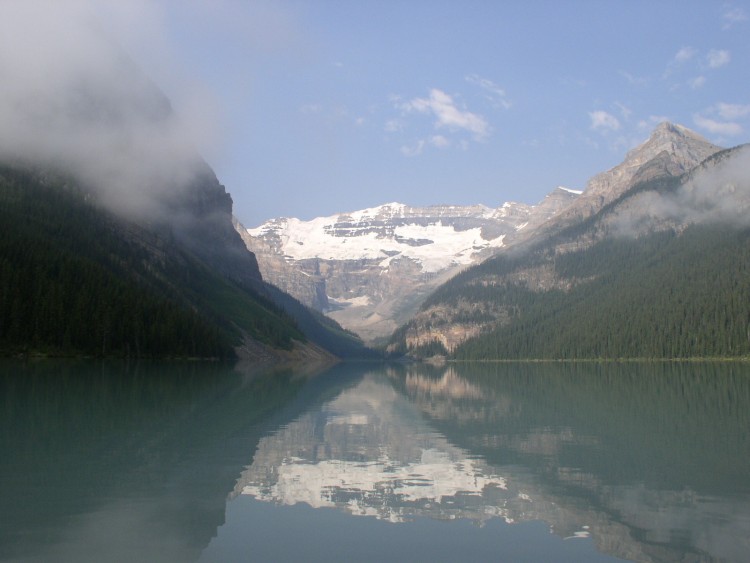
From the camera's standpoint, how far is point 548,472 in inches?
971

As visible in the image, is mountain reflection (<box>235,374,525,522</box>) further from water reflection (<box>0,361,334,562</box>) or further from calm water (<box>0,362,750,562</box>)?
water reflection (<box>0,361,334,562</box>)

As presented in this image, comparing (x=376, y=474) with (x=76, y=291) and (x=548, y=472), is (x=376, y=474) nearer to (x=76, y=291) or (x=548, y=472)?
(x=548, y=472)

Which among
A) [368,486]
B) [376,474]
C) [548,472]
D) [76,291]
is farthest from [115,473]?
[76,291]

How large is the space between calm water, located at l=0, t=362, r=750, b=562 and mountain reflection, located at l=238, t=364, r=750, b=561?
8 cm

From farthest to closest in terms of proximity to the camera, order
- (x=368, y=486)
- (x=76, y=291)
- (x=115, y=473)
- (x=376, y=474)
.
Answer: (x=76, y=291) < (x=376, y=474) < (x=115, y=473) < (x=368, y=486)

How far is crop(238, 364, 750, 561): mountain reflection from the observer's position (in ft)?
58.0

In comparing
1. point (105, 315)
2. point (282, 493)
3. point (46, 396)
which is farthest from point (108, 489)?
point (105, 315)

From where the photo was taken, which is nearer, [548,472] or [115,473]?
[115,473]

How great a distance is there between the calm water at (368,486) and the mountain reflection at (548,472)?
8 cm

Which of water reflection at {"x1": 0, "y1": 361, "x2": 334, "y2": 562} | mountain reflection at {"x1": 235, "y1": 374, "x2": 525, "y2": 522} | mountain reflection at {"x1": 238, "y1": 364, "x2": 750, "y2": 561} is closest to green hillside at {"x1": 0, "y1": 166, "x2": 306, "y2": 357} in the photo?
water reflection at {"x1": 0, "y1": 361, "x2": 334, "y2": 562}

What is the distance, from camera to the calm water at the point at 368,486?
15.9 metres

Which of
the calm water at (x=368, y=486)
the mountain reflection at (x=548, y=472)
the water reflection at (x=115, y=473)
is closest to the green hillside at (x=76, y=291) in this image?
the water reflection at (x=115, y=473)

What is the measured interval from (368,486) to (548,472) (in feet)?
22.1

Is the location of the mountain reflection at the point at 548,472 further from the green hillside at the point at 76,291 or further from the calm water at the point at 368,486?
the green hillside at the point at 76,291
